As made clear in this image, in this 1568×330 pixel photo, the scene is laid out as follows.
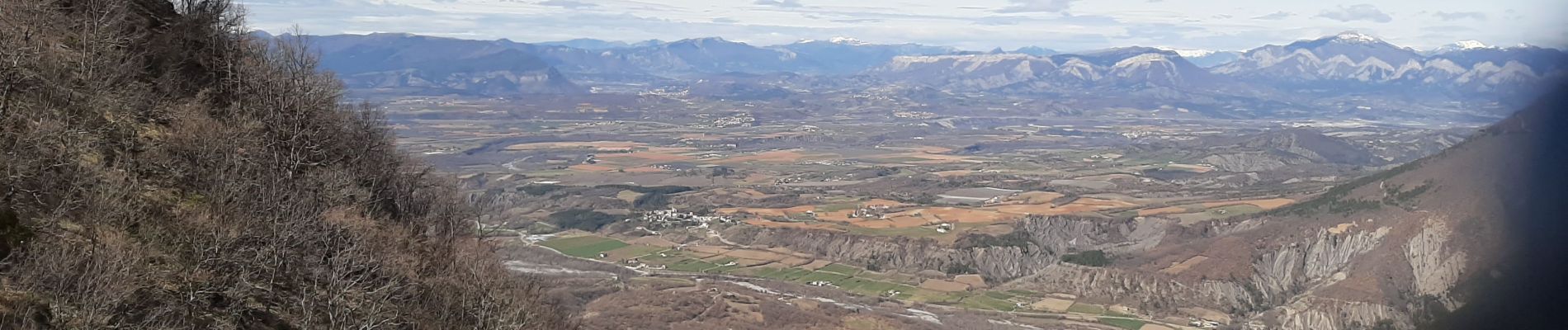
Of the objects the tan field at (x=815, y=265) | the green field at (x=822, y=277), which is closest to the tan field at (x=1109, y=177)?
the tan field at (x=815, y=265)

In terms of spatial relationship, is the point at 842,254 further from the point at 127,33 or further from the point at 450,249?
the point at 127,33

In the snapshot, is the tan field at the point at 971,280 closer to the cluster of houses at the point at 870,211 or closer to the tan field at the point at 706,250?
the tan field at the point at 706,250

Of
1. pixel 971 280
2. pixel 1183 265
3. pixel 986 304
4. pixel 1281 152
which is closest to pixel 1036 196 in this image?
pixel 971 280

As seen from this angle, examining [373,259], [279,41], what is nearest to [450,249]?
[373,259]

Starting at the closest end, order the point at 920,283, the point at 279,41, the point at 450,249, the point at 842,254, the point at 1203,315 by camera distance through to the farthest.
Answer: the point at 450,249, the point at 279,41, the point at 1203,315, the point at 920,283, the point at 842,254

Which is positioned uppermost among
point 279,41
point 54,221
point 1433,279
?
point 279,41

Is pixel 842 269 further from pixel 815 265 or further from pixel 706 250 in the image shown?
pixel 706 250

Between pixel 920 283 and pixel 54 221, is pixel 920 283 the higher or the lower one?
the lower one
